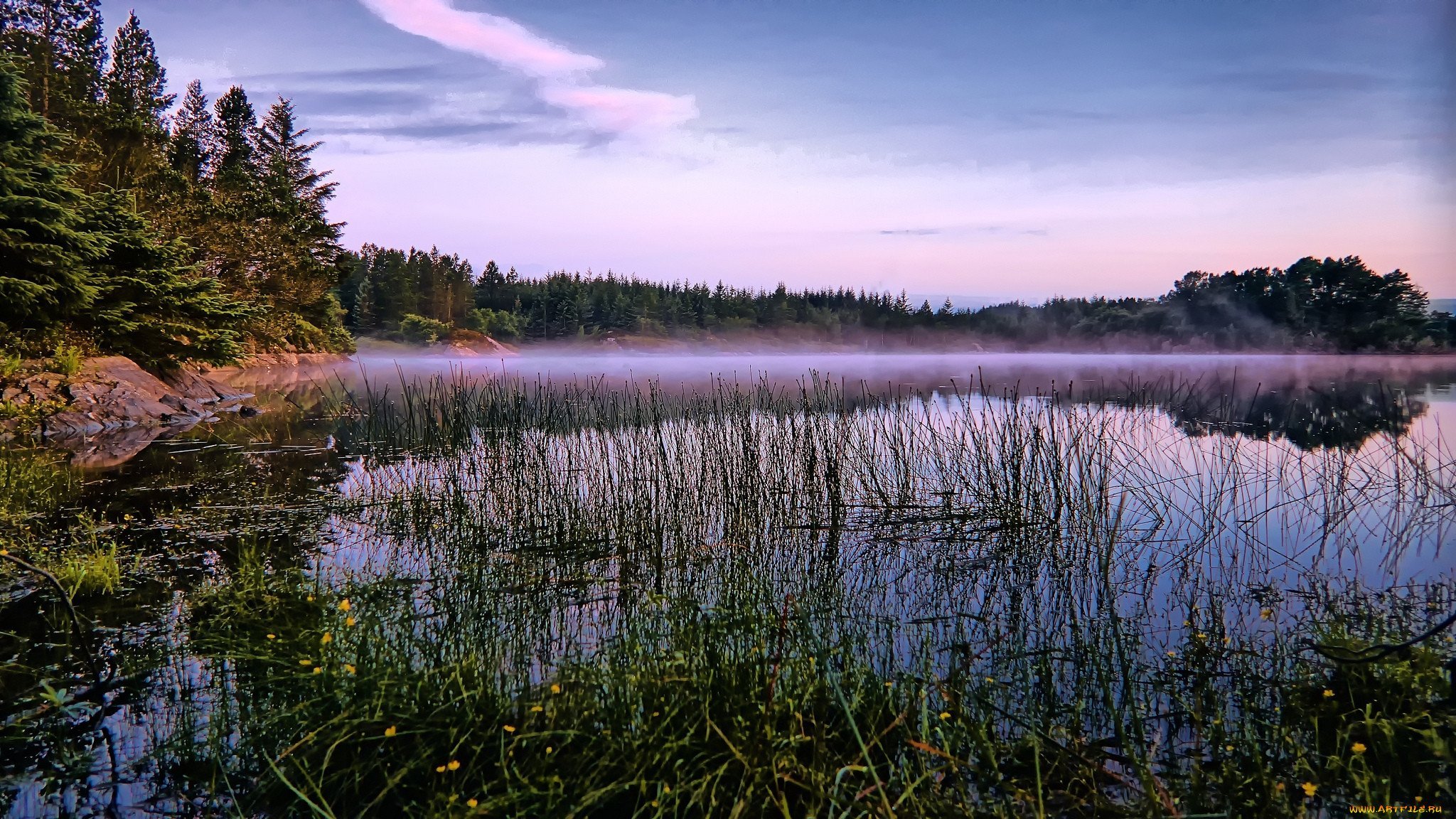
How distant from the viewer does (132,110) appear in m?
29.9

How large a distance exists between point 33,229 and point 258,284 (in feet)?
50.5

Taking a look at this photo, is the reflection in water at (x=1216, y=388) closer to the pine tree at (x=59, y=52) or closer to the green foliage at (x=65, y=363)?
the green foliage at (x=65, y=363)

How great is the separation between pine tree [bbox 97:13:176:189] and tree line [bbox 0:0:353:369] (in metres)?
0.07

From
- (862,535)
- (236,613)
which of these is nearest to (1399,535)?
(862,535)

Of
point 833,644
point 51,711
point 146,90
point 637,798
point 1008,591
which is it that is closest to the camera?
point 637,798

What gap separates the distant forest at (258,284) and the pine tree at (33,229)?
34mm

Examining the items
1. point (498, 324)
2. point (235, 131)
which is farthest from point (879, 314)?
point (235, 131)

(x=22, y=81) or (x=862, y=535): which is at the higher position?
(x=22, y=81)

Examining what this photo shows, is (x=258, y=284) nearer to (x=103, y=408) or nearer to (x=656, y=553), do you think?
(x=103, y=408)

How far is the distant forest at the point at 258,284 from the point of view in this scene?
479 inches

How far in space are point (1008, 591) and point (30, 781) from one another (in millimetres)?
4537

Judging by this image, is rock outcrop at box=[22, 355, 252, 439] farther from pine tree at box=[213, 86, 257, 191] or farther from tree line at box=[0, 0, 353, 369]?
pine tree at box=[213, 86, 257, 191]

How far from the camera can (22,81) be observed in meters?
11.7

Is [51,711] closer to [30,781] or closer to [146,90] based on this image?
[30,781]
